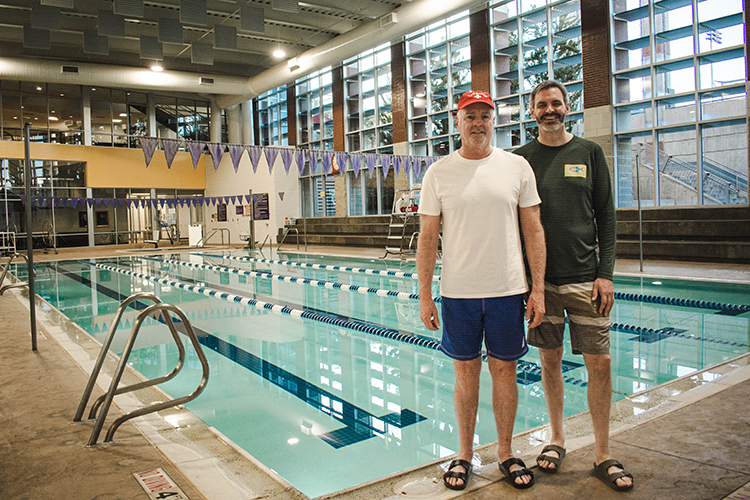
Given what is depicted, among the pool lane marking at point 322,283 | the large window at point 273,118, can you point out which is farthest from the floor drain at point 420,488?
the large window at point 273,118

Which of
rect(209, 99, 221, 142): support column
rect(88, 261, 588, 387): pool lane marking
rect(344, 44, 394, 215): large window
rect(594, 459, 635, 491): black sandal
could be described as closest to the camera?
rect(594, 459, 635, 491): black sandal

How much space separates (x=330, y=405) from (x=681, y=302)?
4.34 metres

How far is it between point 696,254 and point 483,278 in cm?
831

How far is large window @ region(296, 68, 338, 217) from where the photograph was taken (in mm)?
20266

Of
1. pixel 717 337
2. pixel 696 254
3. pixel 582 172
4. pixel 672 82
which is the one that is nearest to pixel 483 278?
pixel 582 172

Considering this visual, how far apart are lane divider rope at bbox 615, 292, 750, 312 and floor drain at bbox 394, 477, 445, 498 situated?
15.7ft

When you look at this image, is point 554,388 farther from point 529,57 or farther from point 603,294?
point 529,57

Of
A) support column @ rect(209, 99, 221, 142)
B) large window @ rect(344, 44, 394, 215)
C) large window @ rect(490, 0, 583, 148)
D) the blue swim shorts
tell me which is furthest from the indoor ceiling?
the blue swim shorts

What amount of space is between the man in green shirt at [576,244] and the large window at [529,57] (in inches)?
A: 463

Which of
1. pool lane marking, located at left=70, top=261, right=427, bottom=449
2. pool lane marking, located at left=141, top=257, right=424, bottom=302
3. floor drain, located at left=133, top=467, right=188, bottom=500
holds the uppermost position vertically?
pool lane marking, located at left=141, top=257, right=424, bottom=302

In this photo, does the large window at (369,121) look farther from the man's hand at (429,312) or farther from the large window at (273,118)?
the man's hand at (429,312)

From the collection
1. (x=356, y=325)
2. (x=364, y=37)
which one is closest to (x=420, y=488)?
(x=356, y=325)

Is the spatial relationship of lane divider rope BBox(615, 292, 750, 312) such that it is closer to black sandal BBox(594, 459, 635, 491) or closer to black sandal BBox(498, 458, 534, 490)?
black sandal BBox(594, 459, 635, 491)

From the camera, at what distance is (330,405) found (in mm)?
3229
